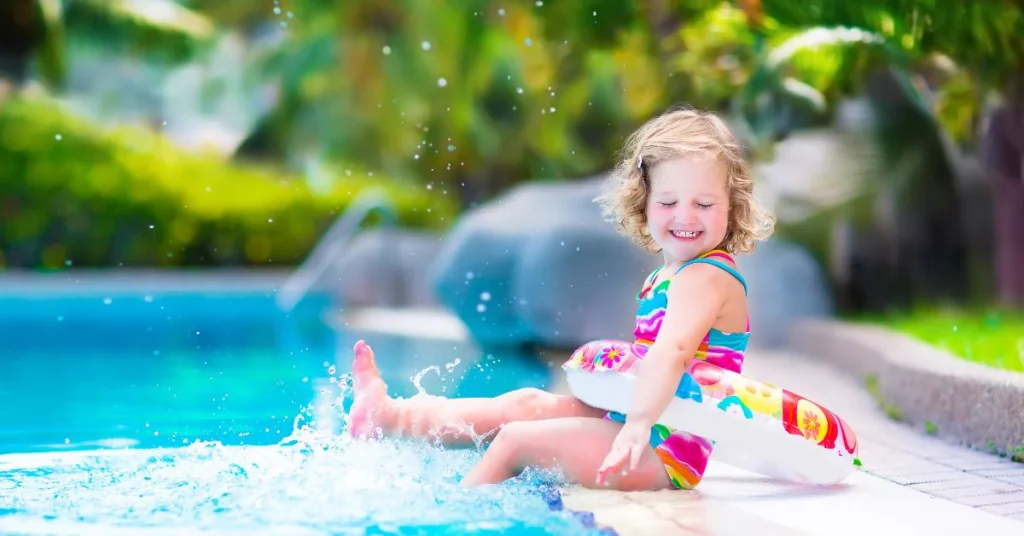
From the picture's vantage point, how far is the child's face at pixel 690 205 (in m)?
3.34

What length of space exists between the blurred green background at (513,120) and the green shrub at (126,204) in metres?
0.04

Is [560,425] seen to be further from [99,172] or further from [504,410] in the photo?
[99,172]

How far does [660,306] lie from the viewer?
3.39 meters

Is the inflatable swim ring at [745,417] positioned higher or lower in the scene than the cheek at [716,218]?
lower

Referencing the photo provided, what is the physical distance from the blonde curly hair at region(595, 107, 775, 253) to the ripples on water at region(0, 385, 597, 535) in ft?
3.06

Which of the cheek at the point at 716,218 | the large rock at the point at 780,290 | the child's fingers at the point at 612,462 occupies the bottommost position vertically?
the child's fingers at the point at 612,462

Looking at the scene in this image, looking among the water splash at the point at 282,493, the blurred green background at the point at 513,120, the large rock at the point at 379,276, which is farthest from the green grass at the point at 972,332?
the large rock at the point at 379,276

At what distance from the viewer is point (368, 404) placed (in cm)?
361

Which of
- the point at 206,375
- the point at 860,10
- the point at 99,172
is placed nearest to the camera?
the point at 206,375

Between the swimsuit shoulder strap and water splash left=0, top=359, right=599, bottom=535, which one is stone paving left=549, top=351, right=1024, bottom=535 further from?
the swimsuit shoulder strap

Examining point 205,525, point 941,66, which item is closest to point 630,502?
point 205,525

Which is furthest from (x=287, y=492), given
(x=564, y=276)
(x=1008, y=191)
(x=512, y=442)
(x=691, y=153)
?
(x=1008, y=191)

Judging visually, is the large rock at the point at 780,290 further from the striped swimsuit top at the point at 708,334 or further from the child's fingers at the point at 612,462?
the child's fingers at the point at 612,462

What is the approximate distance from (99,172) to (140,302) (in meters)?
5.39
